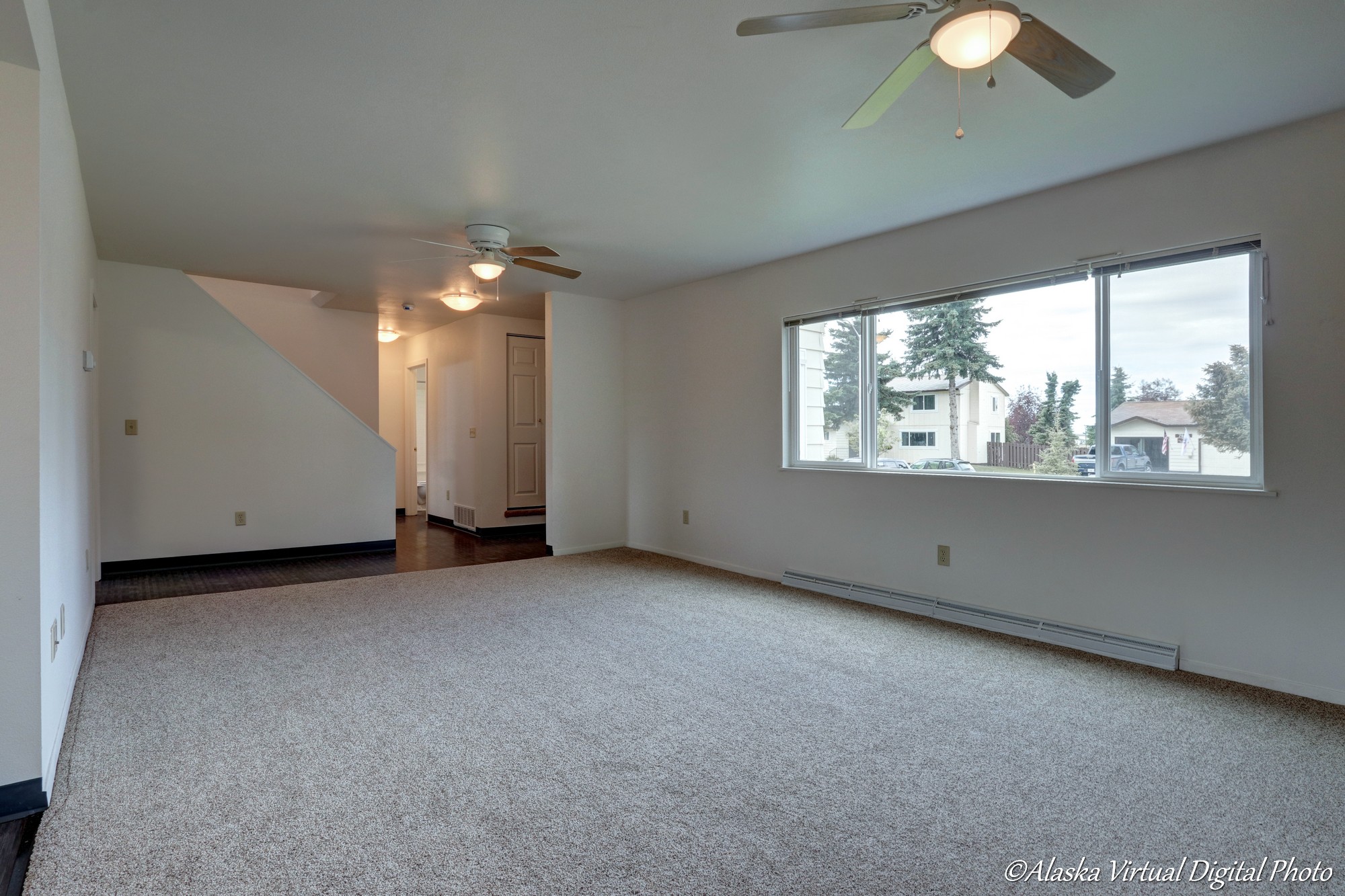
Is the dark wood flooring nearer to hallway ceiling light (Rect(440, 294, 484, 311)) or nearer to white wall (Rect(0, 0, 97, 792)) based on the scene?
hallway ceiling light (Rect(440, 294, 484, 311))

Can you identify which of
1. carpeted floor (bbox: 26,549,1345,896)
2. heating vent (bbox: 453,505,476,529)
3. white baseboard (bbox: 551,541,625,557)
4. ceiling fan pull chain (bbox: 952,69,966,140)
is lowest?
carpeted floor (bbox: 26,549,1345,896)

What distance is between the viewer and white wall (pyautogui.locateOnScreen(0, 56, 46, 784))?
194 centimetres

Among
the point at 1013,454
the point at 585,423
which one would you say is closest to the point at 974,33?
the point at 1013,454

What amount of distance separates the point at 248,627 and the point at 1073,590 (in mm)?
4581

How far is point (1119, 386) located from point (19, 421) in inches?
176

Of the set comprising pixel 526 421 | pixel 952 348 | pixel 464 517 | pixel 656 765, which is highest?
pixel 952 348

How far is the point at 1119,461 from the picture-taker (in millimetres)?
3389

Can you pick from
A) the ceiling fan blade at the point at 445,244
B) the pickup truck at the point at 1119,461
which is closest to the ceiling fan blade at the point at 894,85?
the pickup truck at the point at 1119,461

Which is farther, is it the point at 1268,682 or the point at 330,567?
the point at 330,567

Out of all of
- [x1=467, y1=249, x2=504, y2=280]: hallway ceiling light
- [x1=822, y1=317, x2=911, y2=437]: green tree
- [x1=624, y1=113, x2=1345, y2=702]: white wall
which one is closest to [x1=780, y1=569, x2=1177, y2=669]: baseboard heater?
[x1=624, y1=113, x2=1345, y2=702]: white wall

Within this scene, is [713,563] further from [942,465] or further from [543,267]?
[543,267]

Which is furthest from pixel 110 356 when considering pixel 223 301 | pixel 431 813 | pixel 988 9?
pixel 988 9

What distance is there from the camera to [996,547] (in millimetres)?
3822

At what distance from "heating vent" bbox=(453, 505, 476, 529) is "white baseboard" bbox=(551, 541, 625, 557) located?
1663mm
